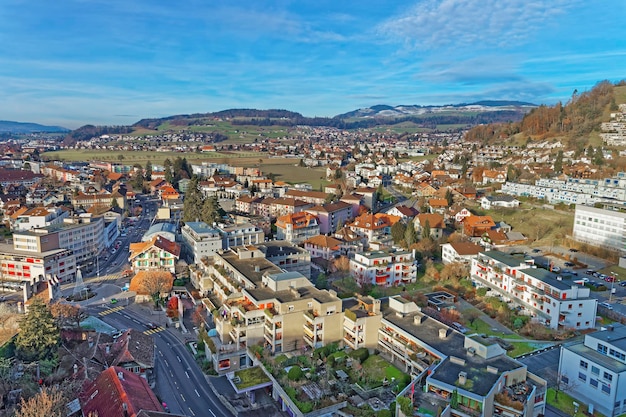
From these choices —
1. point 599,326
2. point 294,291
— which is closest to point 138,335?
point 294,291

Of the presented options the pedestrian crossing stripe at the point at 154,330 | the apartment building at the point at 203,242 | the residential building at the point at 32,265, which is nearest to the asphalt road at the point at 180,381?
the pedestrian crossing stripe at the point at 154,330

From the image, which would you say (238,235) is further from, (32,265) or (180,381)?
(180,381)

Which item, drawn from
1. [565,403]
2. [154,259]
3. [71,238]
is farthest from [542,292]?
[71,238]

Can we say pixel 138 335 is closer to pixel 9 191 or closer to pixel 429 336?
pixel 429 336

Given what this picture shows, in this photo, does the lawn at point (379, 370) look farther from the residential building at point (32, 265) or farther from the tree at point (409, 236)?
the residential building at point (32, 265)

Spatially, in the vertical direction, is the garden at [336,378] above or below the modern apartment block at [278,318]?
below
